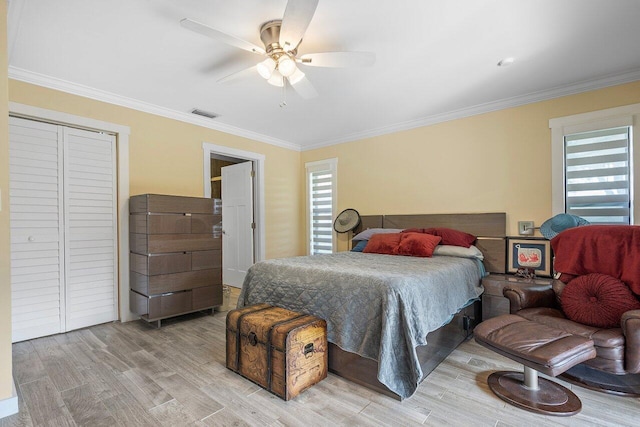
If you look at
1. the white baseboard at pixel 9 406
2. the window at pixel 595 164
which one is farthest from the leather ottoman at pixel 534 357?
the white baseboard at pixel 9 406

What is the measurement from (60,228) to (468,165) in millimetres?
4394

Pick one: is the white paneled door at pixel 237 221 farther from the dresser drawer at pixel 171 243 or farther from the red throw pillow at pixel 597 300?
the red throw pillow at pixel 597 300

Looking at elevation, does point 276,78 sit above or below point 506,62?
below

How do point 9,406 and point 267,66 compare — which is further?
point 267,66

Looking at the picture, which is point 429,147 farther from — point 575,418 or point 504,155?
point 575,418

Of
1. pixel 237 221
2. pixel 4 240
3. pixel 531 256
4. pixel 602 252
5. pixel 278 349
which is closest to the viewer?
pixel 4 240

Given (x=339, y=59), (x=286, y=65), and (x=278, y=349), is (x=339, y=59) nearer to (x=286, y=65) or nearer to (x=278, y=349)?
(x=286, y=65)

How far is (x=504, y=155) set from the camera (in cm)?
339

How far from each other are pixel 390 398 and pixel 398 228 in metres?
2.51

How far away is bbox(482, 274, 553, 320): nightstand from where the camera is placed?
287 cm

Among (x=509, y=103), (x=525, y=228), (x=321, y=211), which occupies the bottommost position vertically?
(x=525, y=228)

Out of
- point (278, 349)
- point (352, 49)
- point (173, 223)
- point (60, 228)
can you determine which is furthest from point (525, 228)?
point (60, 228)

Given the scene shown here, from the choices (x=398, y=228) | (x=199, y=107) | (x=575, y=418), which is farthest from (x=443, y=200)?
(x=199, y=107)

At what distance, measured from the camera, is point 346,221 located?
15.0ft
